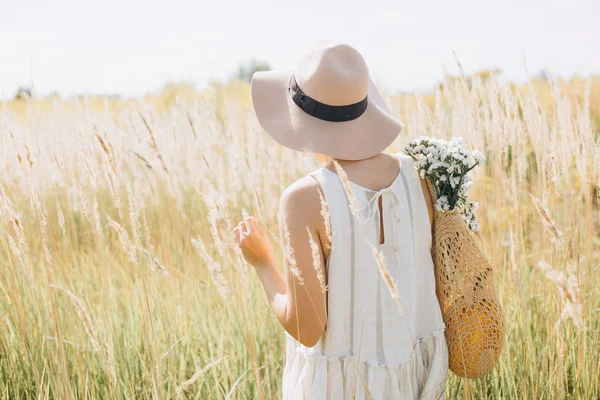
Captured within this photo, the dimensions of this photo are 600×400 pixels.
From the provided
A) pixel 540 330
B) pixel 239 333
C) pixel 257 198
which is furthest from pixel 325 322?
pixel 540 330

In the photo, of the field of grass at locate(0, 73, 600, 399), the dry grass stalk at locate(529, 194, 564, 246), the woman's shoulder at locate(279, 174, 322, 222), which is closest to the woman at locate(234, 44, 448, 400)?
the woman's shoulder at locate(279, 174, 322, 222)

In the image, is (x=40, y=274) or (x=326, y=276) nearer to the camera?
(x=326, y=276)

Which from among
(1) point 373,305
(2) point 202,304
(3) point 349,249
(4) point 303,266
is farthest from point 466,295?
(2) point 202,304

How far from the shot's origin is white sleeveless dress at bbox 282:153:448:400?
1531 mm

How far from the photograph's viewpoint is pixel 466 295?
164 cm

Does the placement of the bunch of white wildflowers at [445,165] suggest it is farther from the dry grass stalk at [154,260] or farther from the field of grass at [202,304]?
the dry grass stalk at [154,260]

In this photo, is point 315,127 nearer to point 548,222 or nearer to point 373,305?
point 373,305

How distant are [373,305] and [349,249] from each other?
178 millimetres

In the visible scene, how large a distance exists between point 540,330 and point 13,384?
6.40 ft

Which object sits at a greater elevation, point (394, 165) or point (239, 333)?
point (394, 165)

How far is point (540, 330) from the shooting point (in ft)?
7.79

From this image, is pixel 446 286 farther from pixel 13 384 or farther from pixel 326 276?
pixel 13 384

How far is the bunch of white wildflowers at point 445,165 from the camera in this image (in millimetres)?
1590

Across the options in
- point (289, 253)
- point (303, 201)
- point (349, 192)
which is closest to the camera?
point (349, 192)
